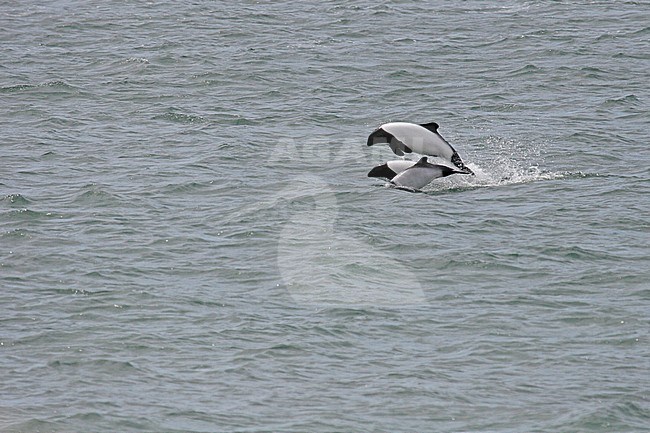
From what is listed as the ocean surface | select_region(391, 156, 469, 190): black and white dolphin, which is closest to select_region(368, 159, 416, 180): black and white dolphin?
select_region(391, 156, 469, 190): black and white dolphin

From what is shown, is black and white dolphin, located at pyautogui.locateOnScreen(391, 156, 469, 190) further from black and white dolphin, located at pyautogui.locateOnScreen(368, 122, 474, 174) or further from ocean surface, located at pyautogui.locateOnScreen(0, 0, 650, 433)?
ocean surface, located at pyautogui.locateOnScreen(0, 0, 650, 433)

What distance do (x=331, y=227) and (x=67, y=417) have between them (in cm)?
841

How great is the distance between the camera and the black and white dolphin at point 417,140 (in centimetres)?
2320

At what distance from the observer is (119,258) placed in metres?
21.1

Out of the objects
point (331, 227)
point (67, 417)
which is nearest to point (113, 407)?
point (67, 417)

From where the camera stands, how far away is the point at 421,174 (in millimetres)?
23641

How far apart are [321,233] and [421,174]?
2298mm

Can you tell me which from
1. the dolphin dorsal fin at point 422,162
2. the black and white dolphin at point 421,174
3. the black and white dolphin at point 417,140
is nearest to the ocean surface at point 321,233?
the black and white dolphin at point 421,174

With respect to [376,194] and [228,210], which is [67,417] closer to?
[228,210]

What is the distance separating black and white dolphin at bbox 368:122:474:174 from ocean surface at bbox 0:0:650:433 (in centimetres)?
106

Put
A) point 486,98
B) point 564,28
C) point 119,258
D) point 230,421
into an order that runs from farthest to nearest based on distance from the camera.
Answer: point 564,28 < point 486,98 < point 119,258 < point 230,421

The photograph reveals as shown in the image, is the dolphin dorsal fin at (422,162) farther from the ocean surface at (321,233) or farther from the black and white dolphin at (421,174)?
the ocean surface at (321,233)

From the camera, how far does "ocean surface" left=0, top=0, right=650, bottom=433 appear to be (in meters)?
16.2

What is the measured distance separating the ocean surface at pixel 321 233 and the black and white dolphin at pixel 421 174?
1.44ft
